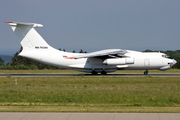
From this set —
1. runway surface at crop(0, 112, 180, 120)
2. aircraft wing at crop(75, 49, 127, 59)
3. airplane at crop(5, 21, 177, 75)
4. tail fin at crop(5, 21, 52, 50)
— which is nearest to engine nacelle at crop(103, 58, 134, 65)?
airplane at crop(5, 21, 177, 75)

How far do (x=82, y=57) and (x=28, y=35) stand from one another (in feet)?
24.6

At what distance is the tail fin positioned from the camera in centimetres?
3209

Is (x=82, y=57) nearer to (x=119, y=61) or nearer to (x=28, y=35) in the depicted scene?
(x=119, y=61)

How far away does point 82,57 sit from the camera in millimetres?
31656

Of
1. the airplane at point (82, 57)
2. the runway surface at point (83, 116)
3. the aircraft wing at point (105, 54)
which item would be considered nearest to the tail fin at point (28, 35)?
the airplane at point (82, 57)

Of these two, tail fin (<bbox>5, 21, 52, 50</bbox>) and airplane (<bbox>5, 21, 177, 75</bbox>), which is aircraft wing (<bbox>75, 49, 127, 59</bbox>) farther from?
tail fin (<bbox>5, 21, 52, 50</bbox>)

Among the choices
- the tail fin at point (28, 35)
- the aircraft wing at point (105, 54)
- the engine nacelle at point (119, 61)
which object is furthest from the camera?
the tail fin at point (28, 35)

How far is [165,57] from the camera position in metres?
33.8

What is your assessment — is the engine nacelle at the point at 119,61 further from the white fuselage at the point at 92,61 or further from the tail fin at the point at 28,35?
the tail fin at the point at 28,35

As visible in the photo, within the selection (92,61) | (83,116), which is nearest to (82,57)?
(92,61)

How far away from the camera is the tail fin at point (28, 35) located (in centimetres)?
3209

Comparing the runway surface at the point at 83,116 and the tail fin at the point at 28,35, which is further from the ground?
the tail fin at the point at 28,35

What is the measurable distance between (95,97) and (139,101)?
263 centimetres

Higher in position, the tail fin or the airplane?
the tail fin
